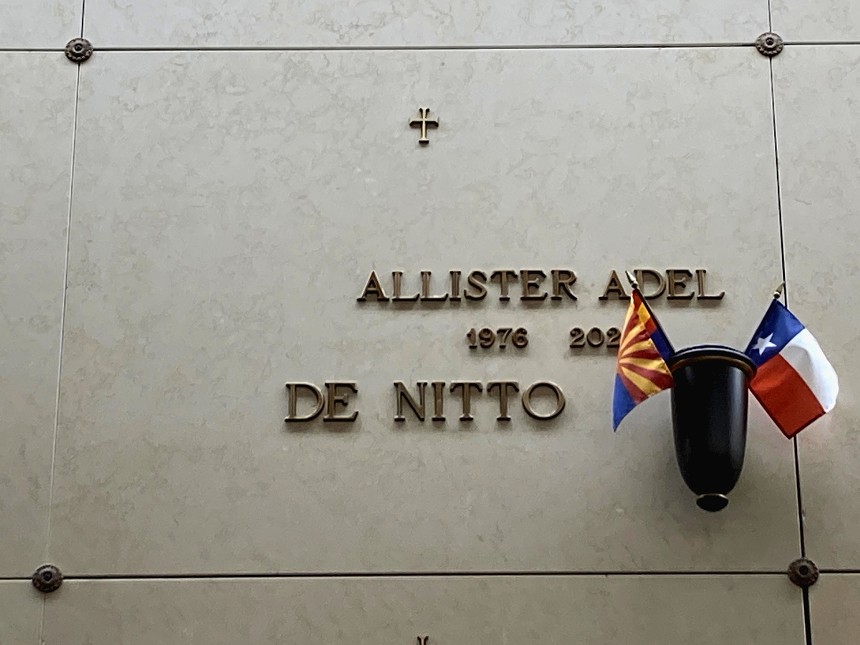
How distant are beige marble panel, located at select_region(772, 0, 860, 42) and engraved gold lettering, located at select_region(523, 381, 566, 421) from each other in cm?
128

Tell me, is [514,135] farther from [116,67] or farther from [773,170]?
[116,67]

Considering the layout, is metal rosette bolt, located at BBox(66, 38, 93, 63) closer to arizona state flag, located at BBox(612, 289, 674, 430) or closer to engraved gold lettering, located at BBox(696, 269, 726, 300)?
arizona state flag, located at BBox(612, 289, 674, 430)

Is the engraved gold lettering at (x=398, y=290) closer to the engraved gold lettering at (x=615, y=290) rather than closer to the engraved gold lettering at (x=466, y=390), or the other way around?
the engraved gold lettering at (x=466, y=390)

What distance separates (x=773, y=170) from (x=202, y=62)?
1.70 m

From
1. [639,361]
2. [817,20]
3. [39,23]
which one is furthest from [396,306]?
[817,20]

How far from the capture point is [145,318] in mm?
3715

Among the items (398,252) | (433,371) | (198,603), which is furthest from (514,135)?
(198,603)

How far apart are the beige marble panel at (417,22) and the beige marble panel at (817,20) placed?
54 millimetres

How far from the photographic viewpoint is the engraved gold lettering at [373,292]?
3.72 m

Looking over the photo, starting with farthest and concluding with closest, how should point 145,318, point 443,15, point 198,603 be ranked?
point 443,15 < point 145,318 < point 198,603

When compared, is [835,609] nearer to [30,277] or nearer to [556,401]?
[556,401]

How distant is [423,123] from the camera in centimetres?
387

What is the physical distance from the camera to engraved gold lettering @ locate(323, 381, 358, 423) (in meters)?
3.61

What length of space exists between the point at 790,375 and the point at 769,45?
3.47 feet
